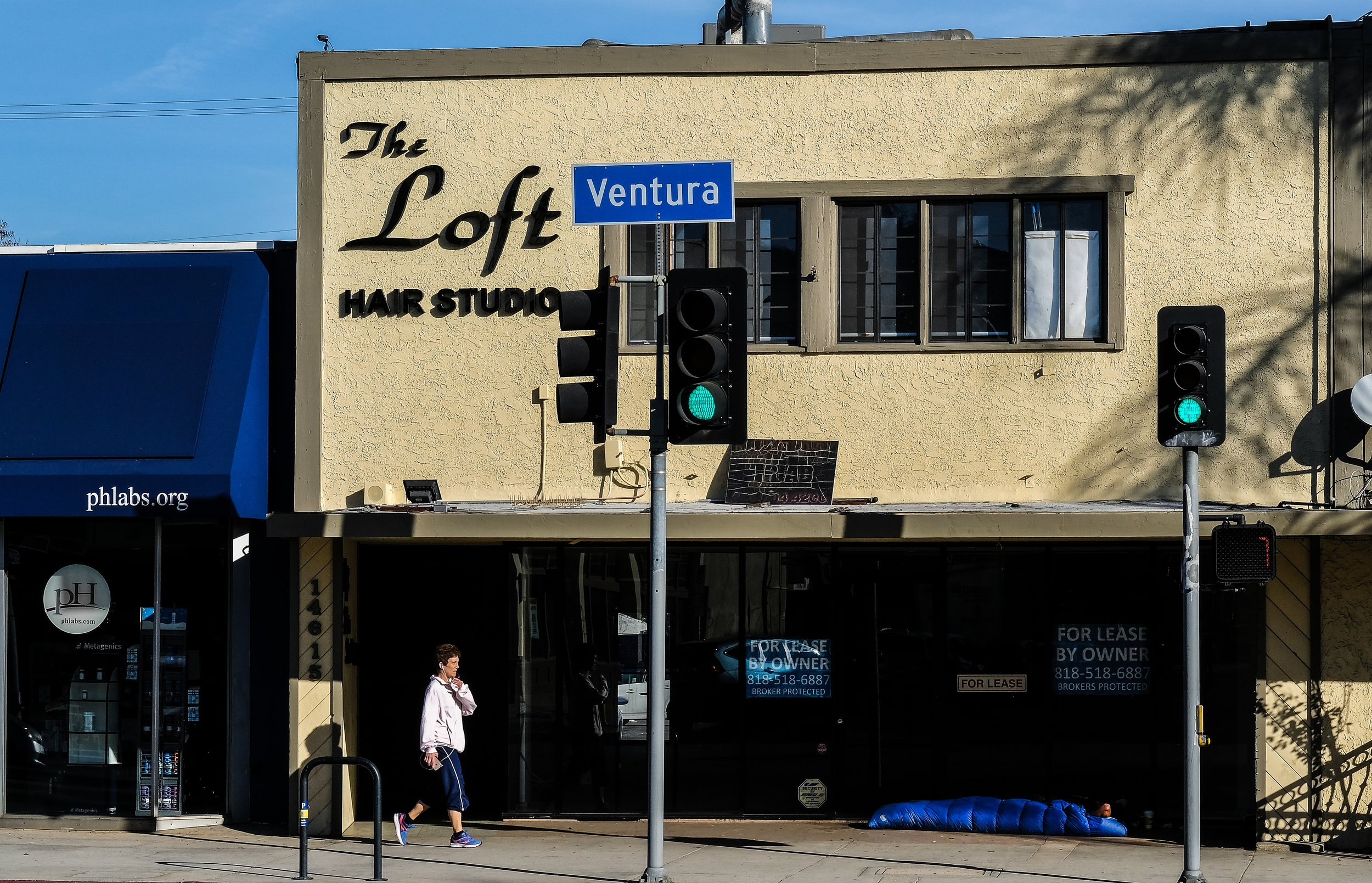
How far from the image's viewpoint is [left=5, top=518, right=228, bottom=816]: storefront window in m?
12.7

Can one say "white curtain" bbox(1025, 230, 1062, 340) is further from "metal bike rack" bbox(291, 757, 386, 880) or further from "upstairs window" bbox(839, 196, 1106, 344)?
"metal bike rack" bbox(291, 757, 386, 880)

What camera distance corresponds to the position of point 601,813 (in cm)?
1270

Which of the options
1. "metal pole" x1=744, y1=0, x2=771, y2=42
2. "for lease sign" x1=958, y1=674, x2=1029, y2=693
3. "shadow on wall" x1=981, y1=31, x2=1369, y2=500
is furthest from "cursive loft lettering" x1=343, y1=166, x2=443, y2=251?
"for lease sign" x1=958, y1=674, x2=1029, y2=693

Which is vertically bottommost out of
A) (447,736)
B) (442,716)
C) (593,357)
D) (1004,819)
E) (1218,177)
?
(1004,819)

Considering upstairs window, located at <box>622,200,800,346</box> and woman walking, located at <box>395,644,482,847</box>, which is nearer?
woman walking, located at <box>395,644,482,847</box>

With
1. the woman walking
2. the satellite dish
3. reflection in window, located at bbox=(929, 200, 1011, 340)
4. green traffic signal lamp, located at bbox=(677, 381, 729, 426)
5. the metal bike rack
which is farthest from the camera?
reflection in window, located at bbox=(929, 200, 1011, 340)

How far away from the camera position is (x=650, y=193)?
9359 mm

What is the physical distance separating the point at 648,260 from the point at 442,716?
4.39m

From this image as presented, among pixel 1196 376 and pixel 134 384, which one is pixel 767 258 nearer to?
pixel 1196 376

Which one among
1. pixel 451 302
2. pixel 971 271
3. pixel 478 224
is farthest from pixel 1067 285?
pixel 451 302

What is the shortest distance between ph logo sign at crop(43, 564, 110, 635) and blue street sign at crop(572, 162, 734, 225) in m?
6.41

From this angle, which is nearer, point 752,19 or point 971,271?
point 971,271

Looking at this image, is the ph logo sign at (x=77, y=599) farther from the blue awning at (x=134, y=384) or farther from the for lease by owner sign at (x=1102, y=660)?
the for lease by owner sign at (x=1102, y=660)

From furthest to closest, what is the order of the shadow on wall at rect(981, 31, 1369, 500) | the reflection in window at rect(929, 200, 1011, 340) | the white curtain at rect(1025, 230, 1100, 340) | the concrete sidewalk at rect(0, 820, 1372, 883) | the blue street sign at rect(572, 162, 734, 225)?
1. the reflection in window at rect(929, 200, 1011, 340)
2. the white curtain at rect(1025, 230, 1100, 340)
3. the shadow on wall at rect(981, 31, 1369, 500)
4. the concrete sidewalk at rect(0, 820, 1372, 883)
5. the blue street sign at rect(572, 162, 734, 225)
